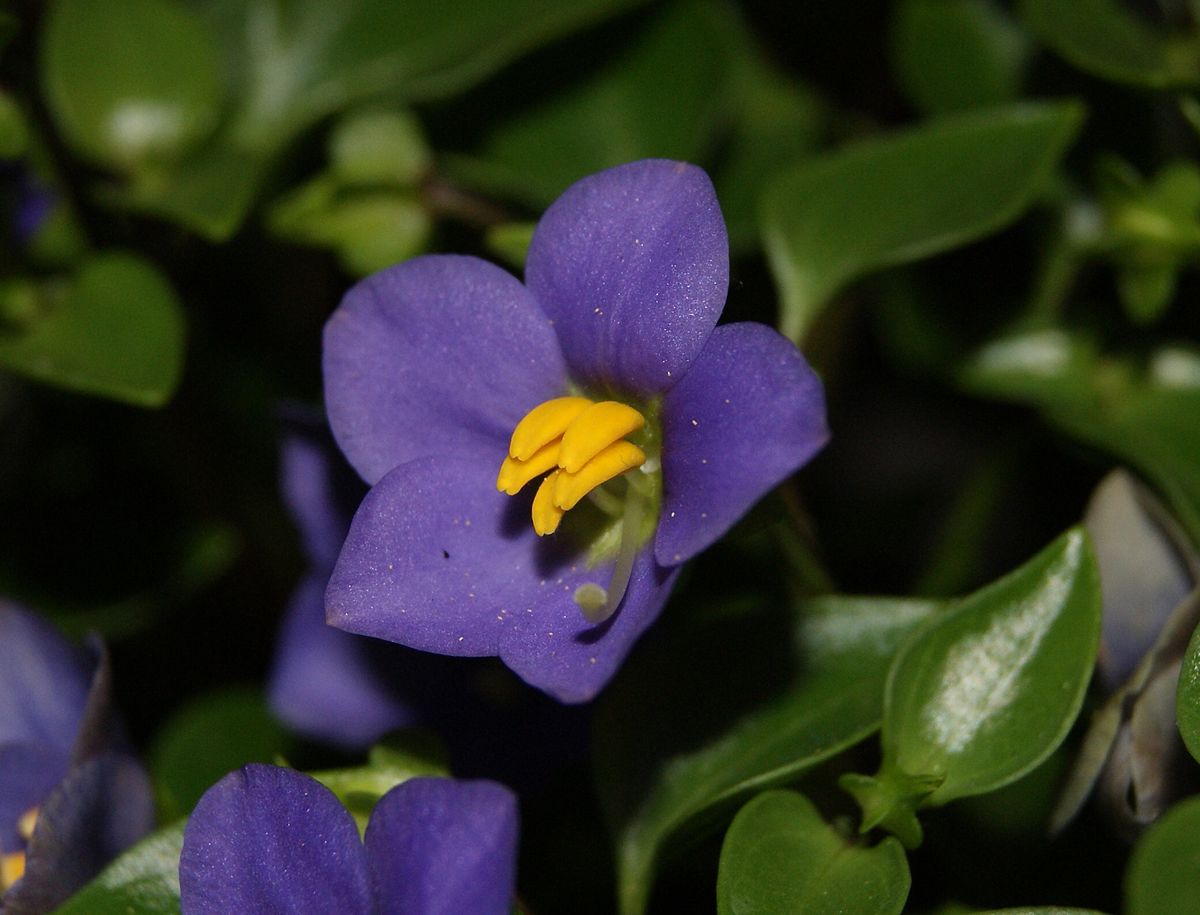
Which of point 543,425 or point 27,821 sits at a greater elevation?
point 543,425

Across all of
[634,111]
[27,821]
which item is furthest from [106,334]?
[634,111]

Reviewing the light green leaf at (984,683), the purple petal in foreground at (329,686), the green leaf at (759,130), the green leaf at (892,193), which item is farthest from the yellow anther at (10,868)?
the green leaf at (759,130)

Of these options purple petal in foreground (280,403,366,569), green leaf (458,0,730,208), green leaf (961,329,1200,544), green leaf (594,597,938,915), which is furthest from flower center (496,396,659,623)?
green leaf (458,0,730,208)

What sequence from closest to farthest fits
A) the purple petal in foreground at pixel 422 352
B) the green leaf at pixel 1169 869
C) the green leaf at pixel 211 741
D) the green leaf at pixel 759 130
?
1. the green leaf at pixel 1169 869
2. the purple petal in foreground at pixel 422 352
3. the green leaf at pixel 211 741
4. the green leaf at pixel 759 130

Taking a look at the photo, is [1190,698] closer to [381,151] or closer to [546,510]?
[546,510]

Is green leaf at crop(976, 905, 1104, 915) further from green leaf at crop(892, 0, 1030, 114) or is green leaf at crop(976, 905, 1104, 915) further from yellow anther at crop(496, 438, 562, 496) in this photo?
green leaf at crop(892, 0, 1030, 114)

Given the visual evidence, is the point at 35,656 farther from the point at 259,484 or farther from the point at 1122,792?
the point at 1122,792

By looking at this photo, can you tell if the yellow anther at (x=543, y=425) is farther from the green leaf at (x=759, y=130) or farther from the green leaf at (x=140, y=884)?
the green leaf at (x=759, y=130)
